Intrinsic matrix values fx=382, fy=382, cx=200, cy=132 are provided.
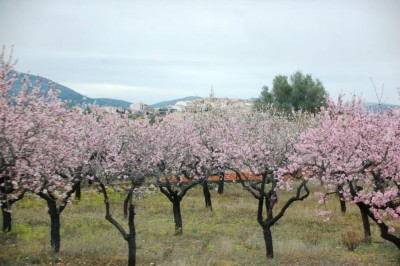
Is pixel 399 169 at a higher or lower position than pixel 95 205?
higher

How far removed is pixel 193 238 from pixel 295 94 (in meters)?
54.6

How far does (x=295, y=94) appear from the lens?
237 ft

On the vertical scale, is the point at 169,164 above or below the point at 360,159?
below

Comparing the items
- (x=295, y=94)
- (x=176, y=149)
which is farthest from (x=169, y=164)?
(x=295, y=94)

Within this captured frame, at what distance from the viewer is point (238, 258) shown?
728 inches

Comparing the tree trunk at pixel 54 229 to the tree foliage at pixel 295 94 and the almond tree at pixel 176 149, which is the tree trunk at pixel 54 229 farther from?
the tree foliage at pixel 295 94

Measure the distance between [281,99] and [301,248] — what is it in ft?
184

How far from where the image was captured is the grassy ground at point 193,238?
17922 millimetres

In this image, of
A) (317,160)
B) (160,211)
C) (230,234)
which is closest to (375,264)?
(317,160)

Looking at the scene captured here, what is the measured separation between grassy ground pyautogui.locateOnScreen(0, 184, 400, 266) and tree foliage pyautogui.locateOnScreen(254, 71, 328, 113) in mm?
40181

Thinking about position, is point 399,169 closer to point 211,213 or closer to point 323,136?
point 323,136

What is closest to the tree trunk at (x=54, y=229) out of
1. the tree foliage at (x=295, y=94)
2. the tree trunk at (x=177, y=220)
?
the tree trunk at (x=177, y=220)

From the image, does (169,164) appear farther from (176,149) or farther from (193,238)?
(193,238)

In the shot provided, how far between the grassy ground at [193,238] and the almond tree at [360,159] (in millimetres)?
3446
